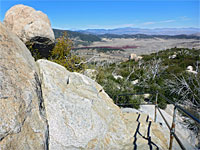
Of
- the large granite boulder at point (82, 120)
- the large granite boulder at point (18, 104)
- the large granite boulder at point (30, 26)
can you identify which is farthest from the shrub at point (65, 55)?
the large granite boulder at point (18, 104)

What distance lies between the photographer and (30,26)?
7.09m

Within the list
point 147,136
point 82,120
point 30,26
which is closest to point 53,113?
point 82,120

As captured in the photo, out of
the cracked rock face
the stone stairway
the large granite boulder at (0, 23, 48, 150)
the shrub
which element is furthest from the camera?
the shrub

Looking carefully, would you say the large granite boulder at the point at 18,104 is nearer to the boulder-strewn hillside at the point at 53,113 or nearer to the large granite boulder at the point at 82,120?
the boulder-strewn hillside at the point at 53,113

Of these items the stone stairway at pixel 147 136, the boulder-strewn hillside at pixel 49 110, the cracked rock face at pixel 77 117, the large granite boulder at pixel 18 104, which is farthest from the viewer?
the stone stairway at pixel 147 136

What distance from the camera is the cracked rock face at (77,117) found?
139 inches

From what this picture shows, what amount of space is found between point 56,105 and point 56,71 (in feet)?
3.99

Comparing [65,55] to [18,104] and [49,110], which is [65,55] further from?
[18,104]

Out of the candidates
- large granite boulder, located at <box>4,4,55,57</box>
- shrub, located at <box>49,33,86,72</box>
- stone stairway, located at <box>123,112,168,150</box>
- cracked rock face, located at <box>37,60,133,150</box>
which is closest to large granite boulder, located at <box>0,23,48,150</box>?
cracked rock face, located at <box>37,60,133,150</box>

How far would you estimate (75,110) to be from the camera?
3951 millimetres

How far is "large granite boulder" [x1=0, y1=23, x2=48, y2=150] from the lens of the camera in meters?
2.30

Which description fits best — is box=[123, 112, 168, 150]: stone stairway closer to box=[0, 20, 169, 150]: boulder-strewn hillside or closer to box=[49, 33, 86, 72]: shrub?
box=[0, 20, 169, 150]: boulder-strewn hillside

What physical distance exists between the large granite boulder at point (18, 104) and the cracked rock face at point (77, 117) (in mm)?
488

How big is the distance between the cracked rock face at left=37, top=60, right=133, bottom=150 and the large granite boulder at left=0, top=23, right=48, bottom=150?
1.60 ft
